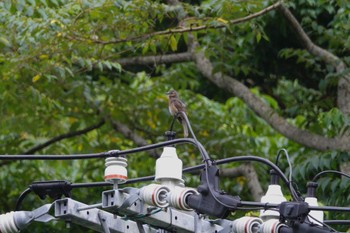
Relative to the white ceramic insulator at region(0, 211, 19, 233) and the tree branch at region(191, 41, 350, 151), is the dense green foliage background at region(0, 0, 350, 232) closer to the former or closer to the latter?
the tree branch at region(191, 41, 350, 151)

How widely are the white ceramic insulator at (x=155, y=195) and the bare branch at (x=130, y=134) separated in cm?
748

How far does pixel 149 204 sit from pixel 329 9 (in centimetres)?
722

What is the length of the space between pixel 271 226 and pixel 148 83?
9.13 metres

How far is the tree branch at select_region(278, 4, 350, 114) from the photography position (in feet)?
40.8

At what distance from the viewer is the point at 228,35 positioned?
13.7 m

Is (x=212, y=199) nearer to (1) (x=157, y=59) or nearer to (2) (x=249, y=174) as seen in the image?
(2) (x=249, y=174)

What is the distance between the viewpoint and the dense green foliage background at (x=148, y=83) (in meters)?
12.0

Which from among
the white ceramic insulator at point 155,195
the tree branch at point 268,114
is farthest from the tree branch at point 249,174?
the white ceramic insulator at point 155,195

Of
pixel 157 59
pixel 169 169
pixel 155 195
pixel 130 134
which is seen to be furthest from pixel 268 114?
pixel 155 195

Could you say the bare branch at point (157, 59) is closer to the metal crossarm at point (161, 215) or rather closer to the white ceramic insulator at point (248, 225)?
the metal crossarm at point (161, 215)

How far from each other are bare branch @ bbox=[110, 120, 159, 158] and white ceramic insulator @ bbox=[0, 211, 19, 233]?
24.1 feet

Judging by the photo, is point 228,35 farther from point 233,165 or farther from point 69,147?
point 69,147

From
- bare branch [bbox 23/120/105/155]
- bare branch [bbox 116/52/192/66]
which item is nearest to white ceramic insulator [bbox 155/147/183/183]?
bare branch [bbox 116/52/192/66]

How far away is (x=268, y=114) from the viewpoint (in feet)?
41.9
